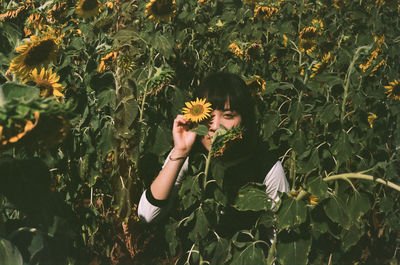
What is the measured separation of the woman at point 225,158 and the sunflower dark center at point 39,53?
406 millimetres

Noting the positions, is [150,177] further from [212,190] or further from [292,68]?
[292,68]

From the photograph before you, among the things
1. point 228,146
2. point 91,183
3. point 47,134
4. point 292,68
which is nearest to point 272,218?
point 228,146

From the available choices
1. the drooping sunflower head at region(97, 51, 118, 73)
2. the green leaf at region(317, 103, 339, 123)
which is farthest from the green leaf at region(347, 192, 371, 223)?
the drooping sunflower head at region(97, 51, 118, 73)

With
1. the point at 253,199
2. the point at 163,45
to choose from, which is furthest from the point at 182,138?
the point at 163,45

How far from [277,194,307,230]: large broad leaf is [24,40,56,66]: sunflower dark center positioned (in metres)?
0.62

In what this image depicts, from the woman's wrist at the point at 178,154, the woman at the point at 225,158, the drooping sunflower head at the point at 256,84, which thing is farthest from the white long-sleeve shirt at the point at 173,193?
the drooping sunflower head at the point at 256,84

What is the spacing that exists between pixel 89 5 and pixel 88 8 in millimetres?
16

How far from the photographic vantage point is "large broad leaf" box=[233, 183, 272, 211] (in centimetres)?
79

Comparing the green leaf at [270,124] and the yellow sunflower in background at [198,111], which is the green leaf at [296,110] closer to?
the green leaf at [270,124]

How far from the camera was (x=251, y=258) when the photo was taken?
2.76 feet

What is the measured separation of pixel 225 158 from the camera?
1192mm

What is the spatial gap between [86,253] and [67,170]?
1.74 ft

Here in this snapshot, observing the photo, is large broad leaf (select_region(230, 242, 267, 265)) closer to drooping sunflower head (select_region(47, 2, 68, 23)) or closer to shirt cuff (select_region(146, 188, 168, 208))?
shirt cuff (select_region(146, 188, 168, 208))

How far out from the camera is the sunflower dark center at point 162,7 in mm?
1705
